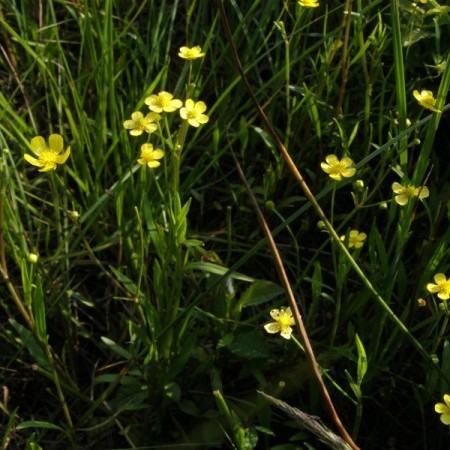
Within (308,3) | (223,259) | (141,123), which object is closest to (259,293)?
(223,259)

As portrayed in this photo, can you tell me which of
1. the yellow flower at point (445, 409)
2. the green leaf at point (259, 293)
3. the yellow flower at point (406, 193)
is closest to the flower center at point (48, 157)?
the green leaf at point (259, 293)

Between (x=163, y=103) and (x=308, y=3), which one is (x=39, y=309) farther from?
(x=308, y=3)

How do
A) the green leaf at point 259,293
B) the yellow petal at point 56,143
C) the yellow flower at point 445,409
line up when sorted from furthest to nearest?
the green leaf at point 259,293 < the yellow petal at point 56,143 < the yellow flower at point 445,409

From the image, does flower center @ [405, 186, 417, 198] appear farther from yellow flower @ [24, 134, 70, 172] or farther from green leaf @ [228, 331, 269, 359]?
yellow flower @ [24, 134, 70, 172]

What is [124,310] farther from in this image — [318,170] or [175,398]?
[318,170]

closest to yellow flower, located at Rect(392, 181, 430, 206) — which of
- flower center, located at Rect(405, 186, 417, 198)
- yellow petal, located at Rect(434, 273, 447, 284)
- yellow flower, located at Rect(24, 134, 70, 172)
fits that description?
flower center, located at Rect(405, 186, 417, 198)

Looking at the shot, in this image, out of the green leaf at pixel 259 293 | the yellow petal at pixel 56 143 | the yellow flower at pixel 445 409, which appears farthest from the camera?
the green leaf at pixel 259 293

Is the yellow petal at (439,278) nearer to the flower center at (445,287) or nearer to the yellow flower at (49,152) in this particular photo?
the flower center at (445,287)
